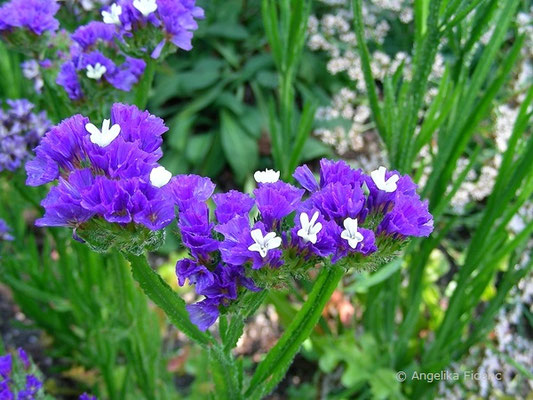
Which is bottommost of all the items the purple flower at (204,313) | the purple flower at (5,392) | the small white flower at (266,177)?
the purple flower at (5,392)

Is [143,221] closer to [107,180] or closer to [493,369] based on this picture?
[107,180]

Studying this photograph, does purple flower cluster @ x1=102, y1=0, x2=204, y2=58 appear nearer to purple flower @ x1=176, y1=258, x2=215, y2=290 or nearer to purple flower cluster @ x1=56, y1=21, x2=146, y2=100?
purple flower cluster @ x1=56, y1=21, x2=146, y2=100

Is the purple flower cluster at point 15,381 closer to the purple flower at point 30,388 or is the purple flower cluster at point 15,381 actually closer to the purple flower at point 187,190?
the purple flower at point 30,388

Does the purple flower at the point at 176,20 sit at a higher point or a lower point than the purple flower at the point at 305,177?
higher

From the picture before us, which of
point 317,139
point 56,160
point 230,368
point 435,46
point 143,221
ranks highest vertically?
point 317,139

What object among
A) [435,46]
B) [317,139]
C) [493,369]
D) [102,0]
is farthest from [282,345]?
[317,139]

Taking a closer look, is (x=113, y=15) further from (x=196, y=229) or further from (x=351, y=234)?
(x=351, y=234)

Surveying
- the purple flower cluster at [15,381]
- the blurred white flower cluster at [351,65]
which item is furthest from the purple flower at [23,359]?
the blurred white flower cluster at [351,65]
